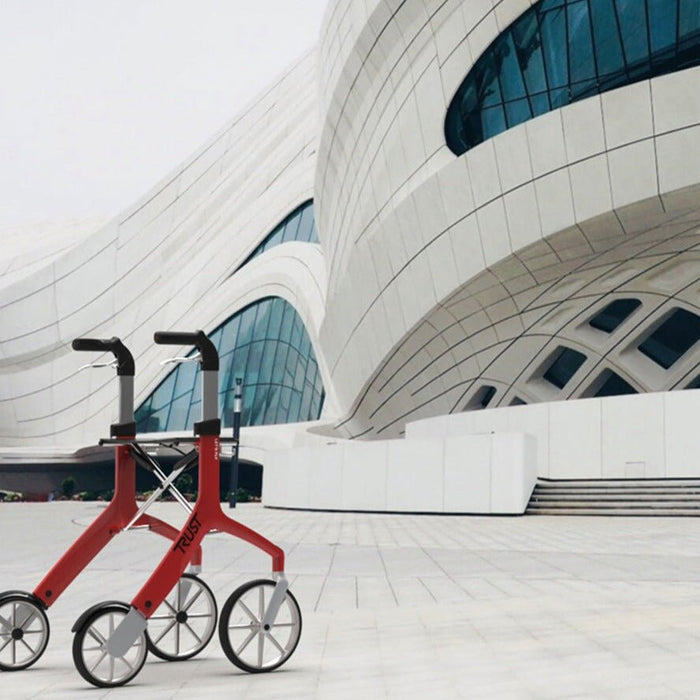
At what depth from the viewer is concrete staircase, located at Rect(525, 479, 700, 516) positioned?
21.4 meters

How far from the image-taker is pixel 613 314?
28875mm

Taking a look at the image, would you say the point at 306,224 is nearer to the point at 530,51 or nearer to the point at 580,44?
the point at 530,51

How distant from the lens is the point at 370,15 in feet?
96.8

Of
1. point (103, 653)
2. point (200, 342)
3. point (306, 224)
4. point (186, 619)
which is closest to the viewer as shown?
point (103, 653)

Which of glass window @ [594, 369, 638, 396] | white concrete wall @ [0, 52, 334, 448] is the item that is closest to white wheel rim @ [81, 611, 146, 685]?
glass window @ [594, 369, 638, 396]

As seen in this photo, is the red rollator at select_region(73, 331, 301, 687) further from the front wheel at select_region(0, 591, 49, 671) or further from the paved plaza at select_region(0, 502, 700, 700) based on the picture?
the front wheel at select_region(0, 591, 49, 671)

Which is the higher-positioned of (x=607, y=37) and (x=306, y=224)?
(x=306, y=224)

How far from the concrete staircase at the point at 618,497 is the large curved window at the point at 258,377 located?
85.9ft

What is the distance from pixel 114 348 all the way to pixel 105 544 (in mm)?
1074

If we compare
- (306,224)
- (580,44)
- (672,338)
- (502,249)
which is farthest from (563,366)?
(306,224)

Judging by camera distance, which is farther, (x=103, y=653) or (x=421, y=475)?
(x=421, y=475)

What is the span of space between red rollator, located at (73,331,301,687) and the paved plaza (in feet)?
0.41

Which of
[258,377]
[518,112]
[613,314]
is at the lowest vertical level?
[613,314]

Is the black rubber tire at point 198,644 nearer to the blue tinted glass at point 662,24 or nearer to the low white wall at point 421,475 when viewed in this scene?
the low white wall at point 421,475
